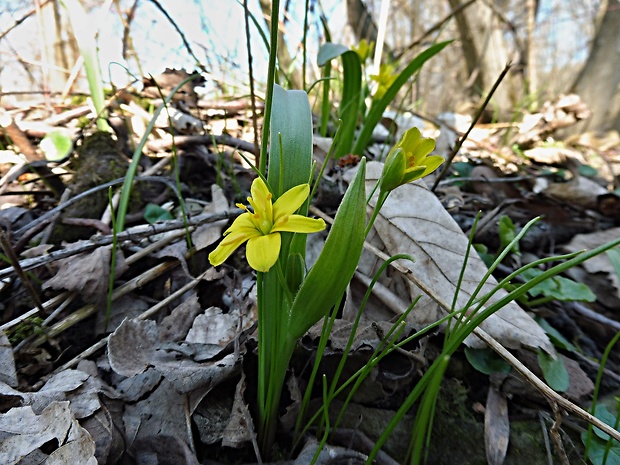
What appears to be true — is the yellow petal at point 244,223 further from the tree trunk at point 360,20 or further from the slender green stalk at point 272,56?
the tree trunk at point 360,20

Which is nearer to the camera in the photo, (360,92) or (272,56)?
(272,56)

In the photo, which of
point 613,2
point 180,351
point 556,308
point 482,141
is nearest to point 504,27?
point 613,2

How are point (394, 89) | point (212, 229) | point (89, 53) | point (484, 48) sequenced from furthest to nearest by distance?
point (484, 48) < point (89, 53) < point (394, 89) < point (212, 229)

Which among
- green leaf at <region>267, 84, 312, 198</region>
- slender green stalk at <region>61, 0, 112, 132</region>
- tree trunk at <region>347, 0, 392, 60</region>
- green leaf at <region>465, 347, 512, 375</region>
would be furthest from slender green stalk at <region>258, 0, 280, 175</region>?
tree trunk at <region>347, 0, 392, 60</region>

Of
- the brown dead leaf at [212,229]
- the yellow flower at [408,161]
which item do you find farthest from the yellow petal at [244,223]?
the brown dead leaf at [212,229]

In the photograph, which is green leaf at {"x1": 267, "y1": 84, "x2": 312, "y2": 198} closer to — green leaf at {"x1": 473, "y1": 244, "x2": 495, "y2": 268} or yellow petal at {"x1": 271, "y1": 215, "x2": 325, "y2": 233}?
yellow petal at {"x1": 271, "y1": 215, "x2": 325, "y2": 233}

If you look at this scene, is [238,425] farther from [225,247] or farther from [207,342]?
[225,247]


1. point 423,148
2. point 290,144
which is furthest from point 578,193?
point 290,144
